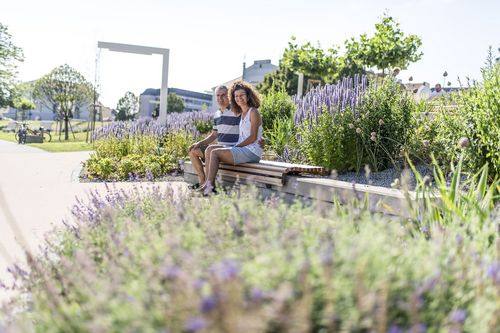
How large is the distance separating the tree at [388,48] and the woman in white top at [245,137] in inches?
323

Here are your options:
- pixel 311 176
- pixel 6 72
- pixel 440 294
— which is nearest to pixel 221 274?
pixel 440 294

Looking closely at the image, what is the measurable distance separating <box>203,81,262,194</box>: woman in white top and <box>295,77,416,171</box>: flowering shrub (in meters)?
0.82

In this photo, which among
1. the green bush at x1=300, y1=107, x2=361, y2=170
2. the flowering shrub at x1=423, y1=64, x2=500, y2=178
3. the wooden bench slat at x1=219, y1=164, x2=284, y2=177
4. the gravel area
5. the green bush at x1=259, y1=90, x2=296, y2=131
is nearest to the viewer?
the flowering shrub at x1=423, y1=64, x2=500, y2=178

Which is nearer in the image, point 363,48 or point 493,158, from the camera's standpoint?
point 493,158

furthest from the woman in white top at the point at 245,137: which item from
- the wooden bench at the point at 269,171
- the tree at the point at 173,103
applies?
the tree at the point at 173,103

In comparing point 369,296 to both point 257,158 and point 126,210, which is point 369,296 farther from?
point 257,158

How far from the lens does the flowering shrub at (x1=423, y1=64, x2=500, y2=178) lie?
447 cm

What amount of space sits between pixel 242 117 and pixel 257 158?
483 millimetres

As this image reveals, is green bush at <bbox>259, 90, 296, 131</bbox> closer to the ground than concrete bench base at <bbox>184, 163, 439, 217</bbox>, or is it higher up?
higher up

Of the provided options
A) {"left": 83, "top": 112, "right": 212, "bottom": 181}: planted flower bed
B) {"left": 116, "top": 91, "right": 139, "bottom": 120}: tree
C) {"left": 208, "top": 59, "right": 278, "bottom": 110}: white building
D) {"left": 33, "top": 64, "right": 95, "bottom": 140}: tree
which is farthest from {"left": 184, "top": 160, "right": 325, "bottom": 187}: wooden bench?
{"left": 208, "top": 59, "right": 278, "bottom": 110}: white building

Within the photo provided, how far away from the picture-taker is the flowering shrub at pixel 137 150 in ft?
26.5

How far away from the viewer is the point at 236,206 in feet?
7.63

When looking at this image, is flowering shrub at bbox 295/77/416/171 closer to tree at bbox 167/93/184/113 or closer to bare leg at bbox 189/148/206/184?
bare leg at bbox 189/148/206/184

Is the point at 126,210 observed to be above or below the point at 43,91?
below
